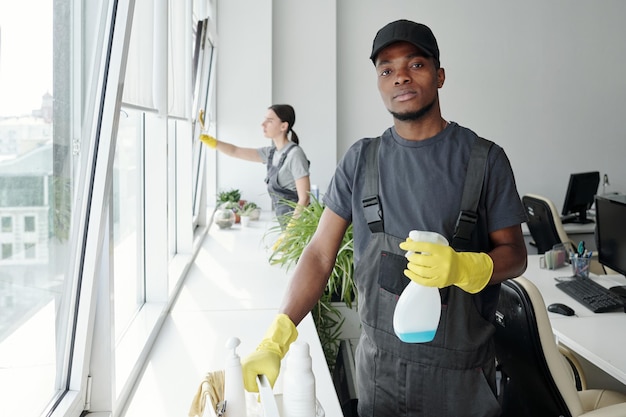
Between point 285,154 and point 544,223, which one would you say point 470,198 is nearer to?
point 285,154

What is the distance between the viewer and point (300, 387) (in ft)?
3.22

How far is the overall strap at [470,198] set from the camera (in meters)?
1.50

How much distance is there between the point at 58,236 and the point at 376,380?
2.90 ft

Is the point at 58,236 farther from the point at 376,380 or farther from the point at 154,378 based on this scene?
the point at 376,380

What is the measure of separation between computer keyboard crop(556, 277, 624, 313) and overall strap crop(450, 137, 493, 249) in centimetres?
136

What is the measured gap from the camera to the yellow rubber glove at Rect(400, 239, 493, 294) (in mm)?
1300

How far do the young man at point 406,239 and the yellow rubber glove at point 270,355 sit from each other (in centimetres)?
10

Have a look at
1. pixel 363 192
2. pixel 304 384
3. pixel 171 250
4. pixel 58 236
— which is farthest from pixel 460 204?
pixel 171 250

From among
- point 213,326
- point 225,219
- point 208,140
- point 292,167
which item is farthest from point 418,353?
point 225,219

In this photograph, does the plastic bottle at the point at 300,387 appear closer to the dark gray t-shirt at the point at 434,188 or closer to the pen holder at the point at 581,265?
the dark gray t-shirt at the point at 434,188

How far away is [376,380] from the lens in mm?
1607

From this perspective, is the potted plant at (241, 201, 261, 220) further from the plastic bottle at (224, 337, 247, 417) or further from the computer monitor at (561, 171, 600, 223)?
the plastic bottle at (224, 337, 247, 417)

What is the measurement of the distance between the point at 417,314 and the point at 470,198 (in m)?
0.38

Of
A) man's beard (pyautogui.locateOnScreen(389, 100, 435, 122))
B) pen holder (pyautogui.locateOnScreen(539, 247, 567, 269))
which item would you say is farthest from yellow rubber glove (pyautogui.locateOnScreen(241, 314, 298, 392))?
pen holder (pyautogui.locateOnScreen(539, 247, 567, 269))
